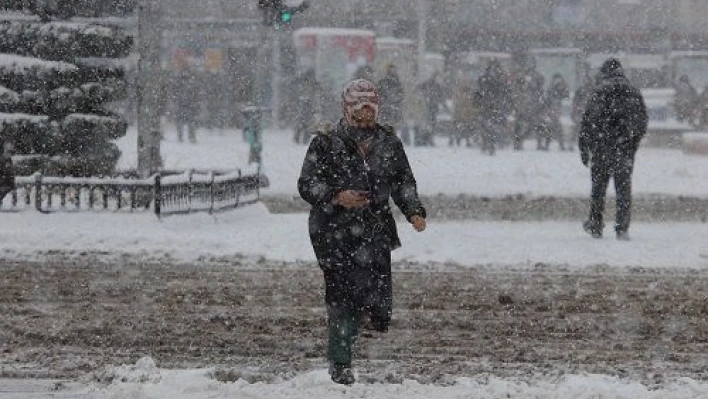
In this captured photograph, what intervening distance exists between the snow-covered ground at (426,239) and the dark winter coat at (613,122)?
1.04 m

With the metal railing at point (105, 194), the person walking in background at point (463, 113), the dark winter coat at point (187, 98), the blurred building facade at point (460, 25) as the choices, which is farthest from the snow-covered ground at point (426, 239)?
the blurred building facade at point (460, 25)

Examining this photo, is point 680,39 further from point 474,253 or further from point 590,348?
point 590,348

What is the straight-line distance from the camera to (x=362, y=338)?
27.7ft

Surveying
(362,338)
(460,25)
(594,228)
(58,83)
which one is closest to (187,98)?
(58,83)

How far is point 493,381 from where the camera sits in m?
6.88

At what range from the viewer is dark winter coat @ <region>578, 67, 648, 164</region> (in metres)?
14.4

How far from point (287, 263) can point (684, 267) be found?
3835 millimetres

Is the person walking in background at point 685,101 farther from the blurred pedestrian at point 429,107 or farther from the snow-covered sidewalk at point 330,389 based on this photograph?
the snow-covered sidewalk at point 330,389

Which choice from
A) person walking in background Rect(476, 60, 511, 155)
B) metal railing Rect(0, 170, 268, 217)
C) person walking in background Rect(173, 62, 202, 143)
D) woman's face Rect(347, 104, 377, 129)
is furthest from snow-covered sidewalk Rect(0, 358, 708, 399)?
person walking in background Rect(173, 62, 202, 143)

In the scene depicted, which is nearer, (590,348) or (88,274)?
(590,348)

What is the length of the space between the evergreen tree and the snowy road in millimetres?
4634

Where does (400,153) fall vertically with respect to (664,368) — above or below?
above

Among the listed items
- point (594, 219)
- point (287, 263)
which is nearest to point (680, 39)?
point (594, 219)

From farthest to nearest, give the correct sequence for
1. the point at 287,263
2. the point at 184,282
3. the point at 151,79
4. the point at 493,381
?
the point at 151,79 < the point at 287,263 < the point at 184,282 < the point at 493,381
